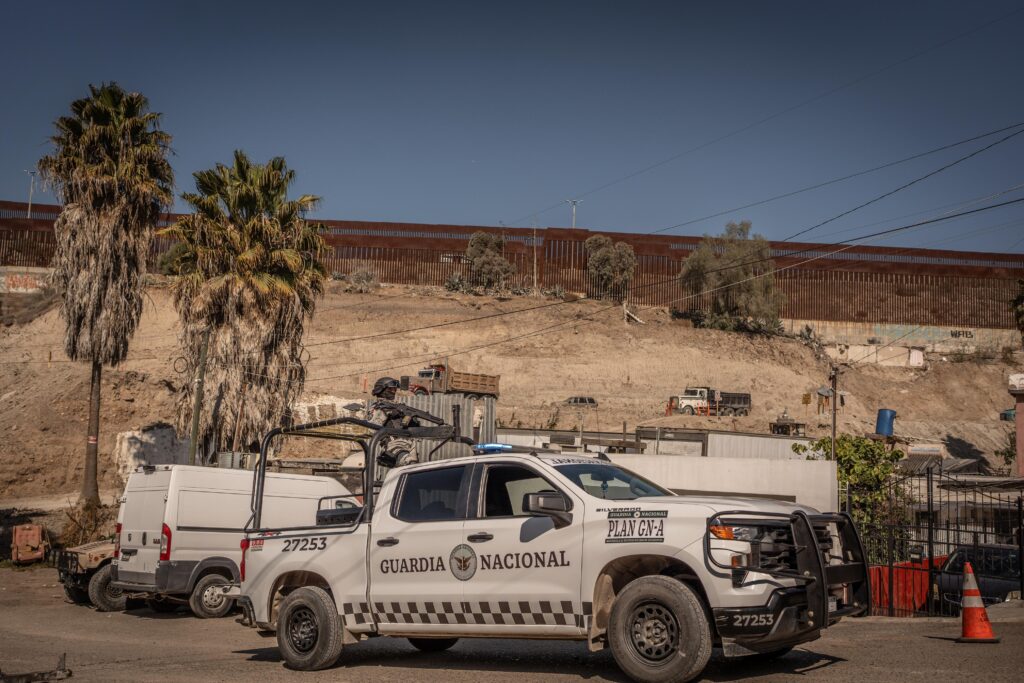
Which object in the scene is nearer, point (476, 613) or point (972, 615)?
point (476, 613)

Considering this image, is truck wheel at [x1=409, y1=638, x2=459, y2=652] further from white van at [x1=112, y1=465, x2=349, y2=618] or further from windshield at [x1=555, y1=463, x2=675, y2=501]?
white van at [x1=112, y1=465, x2=349, y2=618]

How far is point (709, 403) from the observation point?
53000 mm

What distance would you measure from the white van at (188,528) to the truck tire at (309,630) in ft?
19.6

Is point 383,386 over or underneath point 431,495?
over

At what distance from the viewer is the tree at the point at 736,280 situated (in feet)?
222

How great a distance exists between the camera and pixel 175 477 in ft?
49.1

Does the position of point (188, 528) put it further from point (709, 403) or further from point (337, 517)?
point (709, 403)

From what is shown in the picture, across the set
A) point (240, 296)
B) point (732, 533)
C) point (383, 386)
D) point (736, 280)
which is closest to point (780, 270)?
point (736, 280)

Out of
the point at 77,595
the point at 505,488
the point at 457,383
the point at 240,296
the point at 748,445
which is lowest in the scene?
the point at 77,595

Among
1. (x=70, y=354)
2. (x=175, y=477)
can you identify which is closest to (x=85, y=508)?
(x=70, y=354)

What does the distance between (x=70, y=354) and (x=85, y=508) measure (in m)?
5.57

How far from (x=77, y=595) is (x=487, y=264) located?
55.5 metres

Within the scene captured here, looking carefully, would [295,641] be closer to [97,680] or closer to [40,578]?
[97,680]

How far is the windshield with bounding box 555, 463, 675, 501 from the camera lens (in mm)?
7934
